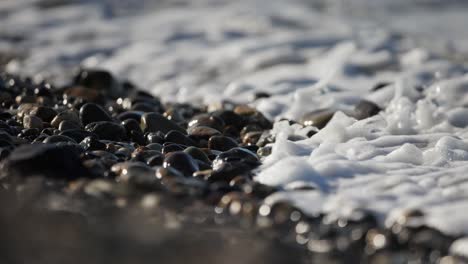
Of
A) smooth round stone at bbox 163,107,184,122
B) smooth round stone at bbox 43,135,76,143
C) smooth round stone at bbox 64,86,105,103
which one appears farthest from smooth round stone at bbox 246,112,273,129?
smooth round stone at bbox 43,135,76,143

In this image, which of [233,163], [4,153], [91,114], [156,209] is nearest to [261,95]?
[91,114]

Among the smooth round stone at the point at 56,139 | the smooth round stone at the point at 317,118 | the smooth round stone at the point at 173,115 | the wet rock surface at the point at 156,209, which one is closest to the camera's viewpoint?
the wet rock surface at the point at 156,209

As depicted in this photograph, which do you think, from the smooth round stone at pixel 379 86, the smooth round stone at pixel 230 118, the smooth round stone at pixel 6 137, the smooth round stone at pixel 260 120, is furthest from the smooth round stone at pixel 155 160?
the smooth round stone at pixel 379 86

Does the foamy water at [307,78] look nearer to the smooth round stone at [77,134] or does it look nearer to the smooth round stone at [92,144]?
the smooth round stone at [92,144]

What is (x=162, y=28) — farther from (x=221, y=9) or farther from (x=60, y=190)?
(x=60, y=190)

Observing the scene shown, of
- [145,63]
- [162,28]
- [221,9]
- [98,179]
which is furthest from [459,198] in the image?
[221,9]
